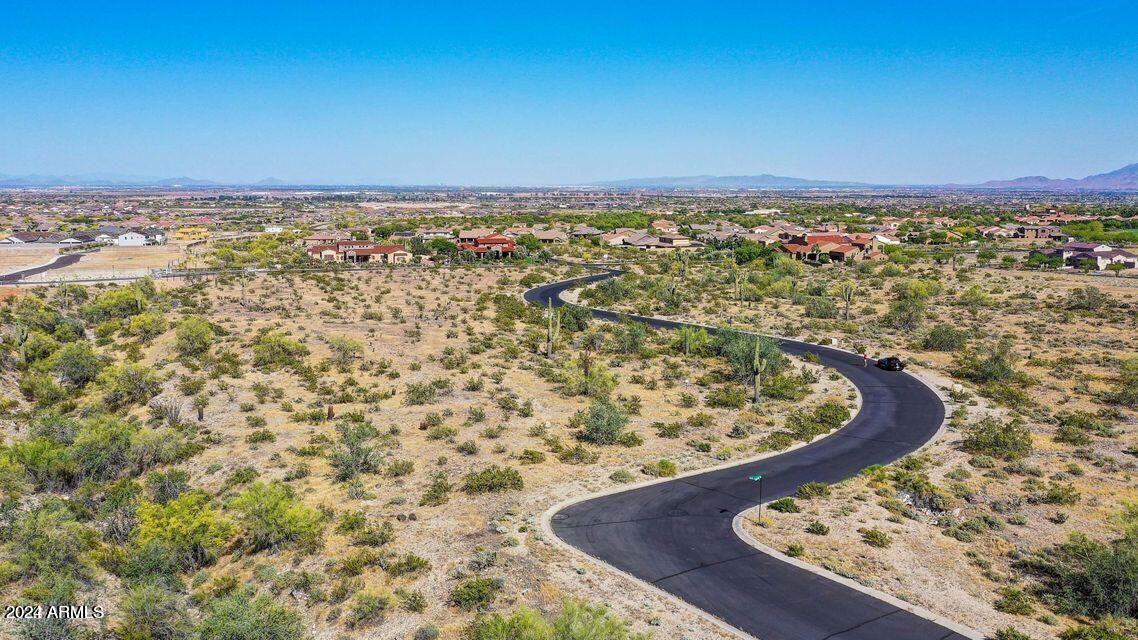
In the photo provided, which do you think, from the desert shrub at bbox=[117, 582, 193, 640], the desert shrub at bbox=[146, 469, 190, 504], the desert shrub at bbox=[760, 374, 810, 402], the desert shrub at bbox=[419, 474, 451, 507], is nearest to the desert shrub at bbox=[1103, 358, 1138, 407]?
the desert shrub at bbox=[760, 374, 810, 402]

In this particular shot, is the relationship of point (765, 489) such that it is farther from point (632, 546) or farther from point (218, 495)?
point (218, 495)

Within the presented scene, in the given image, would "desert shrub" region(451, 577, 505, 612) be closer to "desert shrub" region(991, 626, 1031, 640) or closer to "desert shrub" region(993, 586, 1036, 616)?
"desert shrub" region(991, 626, 1031, 640)

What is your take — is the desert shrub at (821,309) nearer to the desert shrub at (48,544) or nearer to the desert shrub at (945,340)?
the desert shrub at (945,340)

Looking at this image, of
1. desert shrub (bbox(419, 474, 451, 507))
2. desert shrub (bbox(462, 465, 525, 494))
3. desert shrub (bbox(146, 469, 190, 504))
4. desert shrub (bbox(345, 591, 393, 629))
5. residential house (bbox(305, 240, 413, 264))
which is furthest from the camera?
residential house (bbox(305, 240, 413, 264))

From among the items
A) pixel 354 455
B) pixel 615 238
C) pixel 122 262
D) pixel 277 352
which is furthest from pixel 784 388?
pixel 122 262

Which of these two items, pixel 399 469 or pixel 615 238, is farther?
pixel 615 238

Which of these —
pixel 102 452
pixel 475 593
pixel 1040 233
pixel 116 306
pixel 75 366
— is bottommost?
pixel 475 593

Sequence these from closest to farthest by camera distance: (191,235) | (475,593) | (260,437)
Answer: (475,593)
(260,437)
(191,235)

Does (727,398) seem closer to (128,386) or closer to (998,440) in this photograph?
(998,440)
